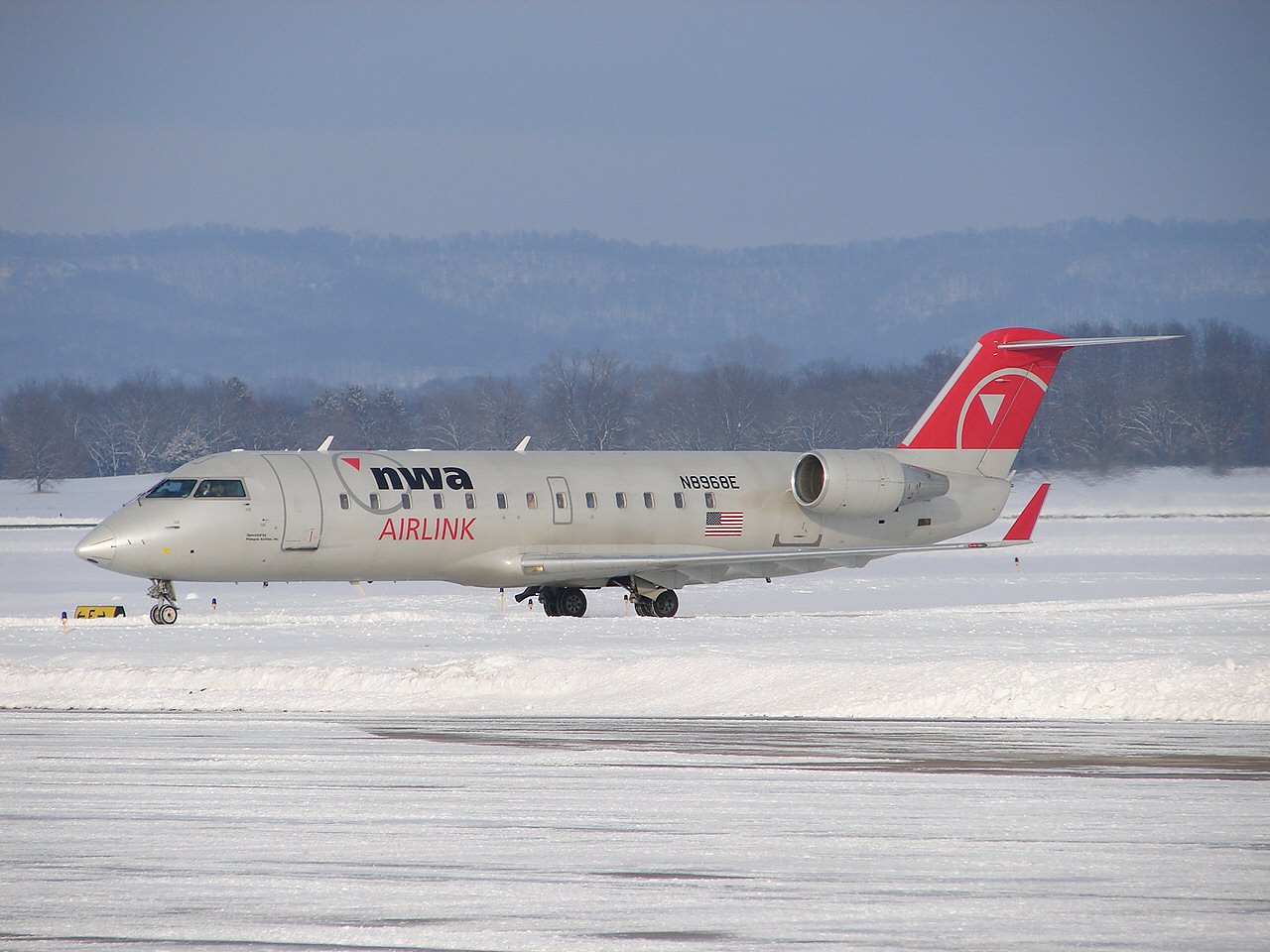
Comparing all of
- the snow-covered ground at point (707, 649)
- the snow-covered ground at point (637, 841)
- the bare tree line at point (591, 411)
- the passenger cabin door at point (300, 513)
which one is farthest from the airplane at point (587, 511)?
the bare tree line at point (591, 411)

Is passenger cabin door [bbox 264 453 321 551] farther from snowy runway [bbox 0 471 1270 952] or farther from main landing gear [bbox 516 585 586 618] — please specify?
main landing gear [bbox 516 585 586 618]

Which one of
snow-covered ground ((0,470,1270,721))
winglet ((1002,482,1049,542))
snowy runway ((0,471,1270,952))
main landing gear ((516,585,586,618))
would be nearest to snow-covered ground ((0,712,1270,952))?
snowy runway ((0,471,1270,952))

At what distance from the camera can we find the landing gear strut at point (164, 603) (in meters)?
26.1

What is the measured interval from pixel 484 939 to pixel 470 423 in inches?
3914

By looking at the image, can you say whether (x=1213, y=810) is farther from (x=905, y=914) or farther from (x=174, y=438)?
(x=174, y=438)

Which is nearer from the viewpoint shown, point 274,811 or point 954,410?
point 274,811

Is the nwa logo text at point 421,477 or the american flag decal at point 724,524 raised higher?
the nwa logo text at point 421,477

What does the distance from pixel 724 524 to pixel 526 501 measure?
367cm

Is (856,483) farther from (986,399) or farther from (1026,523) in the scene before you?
(986,399)

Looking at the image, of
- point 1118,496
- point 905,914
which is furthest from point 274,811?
point 1118,496

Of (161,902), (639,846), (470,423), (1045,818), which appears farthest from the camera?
(470,423)

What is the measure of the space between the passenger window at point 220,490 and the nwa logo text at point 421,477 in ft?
7.01

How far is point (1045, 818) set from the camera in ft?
33.9

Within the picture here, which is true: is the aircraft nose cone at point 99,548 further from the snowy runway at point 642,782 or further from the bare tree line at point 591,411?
the bare tree line at point 591,411
